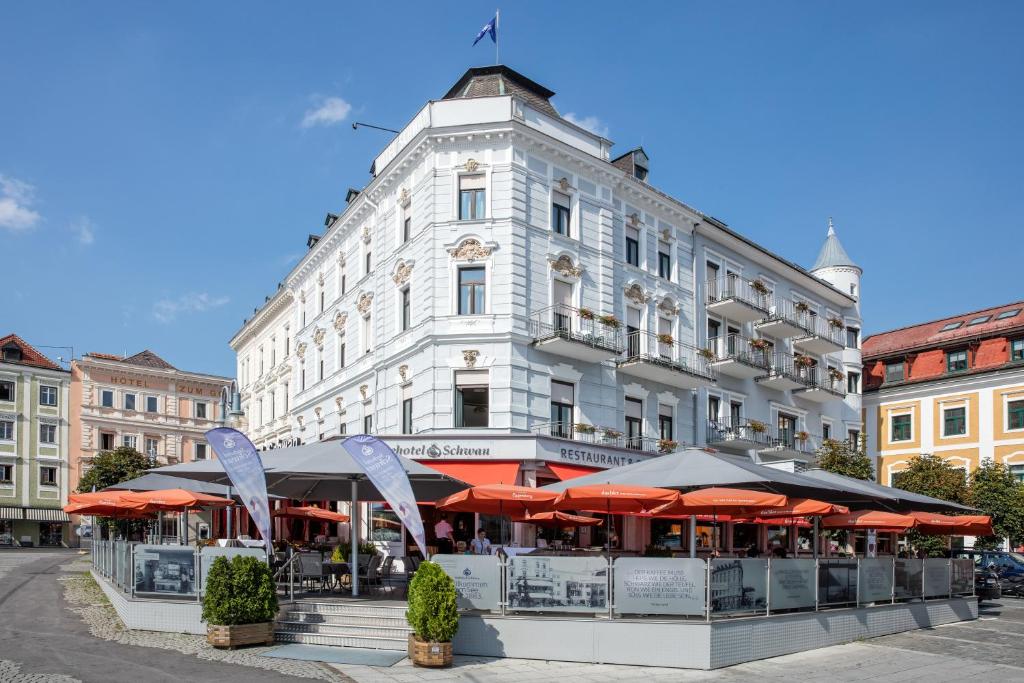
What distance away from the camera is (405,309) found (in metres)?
29.1

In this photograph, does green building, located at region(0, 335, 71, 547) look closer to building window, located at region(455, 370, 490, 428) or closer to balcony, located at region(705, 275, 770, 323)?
building window, located at region(455, 370, 490, 428)

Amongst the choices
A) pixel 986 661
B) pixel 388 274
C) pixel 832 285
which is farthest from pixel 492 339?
pixel 832 285

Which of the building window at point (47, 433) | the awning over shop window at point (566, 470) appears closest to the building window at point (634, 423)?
the awning over shop window at point (566, 470)

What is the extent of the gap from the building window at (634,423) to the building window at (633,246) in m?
4.57

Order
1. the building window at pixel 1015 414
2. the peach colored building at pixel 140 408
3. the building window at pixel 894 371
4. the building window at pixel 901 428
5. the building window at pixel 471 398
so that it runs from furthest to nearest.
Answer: the peach colored building at pixel 140 408 < the building window at pixel 894 371 < the building window at pixel 901 428 < the building window at pixel 1015 414 < the building window at pixel 471 398

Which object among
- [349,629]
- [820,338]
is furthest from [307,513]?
[820,338]

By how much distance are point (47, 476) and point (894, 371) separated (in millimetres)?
51864

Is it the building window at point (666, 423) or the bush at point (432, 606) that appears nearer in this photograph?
the bush at point (432, 606)

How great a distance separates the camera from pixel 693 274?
3375cm

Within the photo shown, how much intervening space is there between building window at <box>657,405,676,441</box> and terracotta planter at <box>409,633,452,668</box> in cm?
1807

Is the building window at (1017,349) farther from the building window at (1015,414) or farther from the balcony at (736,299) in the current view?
the balcony at (736,299)

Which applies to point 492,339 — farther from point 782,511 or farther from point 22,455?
point 22,455

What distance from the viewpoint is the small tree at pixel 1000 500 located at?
116 feet

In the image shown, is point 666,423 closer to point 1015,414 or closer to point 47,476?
point 1015,414
